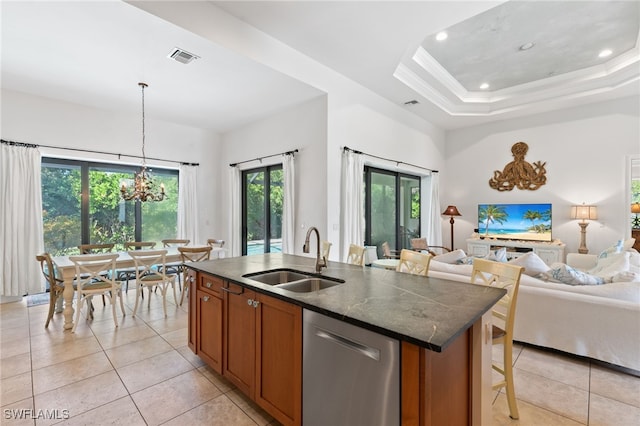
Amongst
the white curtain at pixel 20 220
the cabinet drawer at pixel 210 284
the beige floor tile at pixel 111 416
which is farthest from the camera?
the white curtain at pixel 20 220

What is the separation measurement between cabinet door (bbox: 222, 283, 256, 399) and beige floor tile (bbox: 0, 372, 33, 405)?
1540 mm

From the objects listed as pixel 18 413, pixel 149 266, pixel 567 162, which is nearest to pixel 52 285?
pixel 149 266

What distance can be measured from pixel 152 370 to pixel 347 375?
2071 millimetres

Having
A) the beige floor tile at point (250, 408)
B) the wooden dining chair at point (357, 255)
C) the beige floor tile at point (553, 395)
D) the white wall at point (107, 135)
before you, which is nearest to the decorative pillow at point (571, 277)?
the beige floor tile at point (553, 395)

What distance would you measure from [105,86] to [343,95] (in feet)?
11.4

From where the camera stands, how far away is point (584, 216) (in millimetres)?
5496

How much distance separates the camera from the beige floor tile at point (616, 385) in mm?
2195

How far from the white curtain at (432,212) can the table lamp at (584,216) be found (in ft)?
8.19

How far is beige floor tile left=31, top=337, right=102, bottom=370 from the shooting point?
269cm

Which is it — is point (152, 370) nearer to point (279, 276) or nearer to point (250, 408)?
point (250, 408)

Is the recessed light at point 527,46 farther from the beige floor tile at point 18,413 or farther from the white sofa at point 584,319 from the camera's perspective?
the beige floor tile at point 18,413

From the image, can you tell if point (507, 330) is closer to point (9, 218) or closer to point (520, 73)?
point (520, 73)

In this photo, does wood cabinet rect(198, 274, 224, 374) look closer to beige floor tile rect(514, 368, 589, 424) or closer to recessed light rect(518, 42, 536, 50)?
beige floor tile rect(514, 368, 589, 424)

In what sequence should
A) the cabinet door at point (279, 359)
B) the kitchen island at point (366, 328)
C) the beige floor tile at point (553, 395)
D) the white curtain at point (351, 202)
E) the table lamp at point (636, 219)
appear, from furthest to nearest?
the table lamp at point (636, 219), the white curtain at point (351, 202), the beige floor tile at point (553, 395), the cabinet door at point (279, 359), the kitchen island at point (366, 328)
